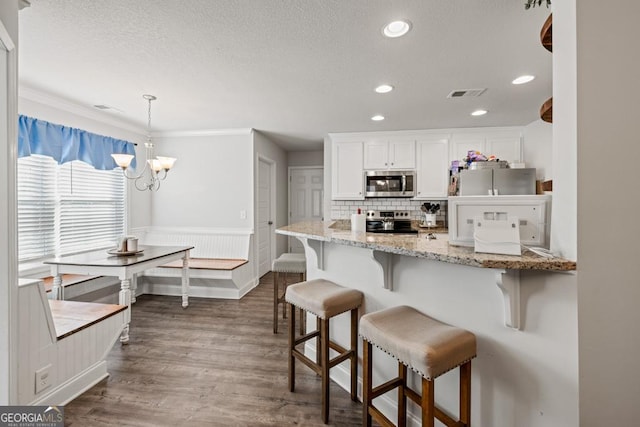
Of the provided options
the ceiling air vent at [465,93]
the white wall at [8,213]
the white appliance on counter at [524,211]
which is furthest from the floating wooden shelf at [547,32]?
the white wall at [8,213]

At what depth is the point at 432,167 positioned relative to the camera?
13.9 feet

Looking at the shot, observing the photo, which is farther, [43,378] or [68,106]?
[68,106]

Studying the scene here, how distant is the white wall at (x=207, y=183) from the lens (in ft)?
→ 13.7

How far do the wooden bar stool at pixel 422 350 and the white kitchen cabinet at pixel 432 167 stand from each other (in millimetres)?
3179

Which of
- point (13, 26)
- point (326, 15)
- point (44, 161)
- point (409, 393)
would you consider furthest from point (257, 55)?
point (44, 161)

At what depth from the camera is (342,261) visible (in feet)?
6.54

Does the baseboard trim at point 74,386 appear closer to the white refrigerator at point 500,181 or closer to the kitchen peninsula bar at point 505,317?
the kitchen peninsula bar at point 505,317

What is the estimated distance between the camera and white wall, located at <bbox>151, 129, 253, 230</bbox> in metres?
4.18

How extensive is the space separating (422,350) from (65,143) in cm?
393

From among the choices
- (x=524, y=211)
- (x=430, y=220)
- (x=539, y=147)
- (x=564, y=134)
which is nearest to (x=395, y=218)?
(x=430, y=220)

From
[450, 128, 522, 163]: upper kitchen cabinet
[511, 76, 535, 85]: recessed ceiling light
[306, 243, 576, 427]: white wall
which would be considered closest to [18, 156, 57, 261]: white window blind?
[306, 243, 576, 427]: white wall

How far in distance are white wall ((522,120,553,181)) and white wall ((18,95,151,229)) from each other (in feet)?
18.0

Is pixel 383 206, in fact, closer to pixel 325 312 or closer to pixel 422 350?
pixel 325 312

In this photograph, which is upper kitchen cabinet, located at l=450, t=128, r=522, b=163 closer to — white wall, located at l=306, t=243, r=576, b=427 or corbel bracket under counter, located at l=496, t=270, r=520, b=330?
white wall, located at l=306, t=243, r=576, b=427
